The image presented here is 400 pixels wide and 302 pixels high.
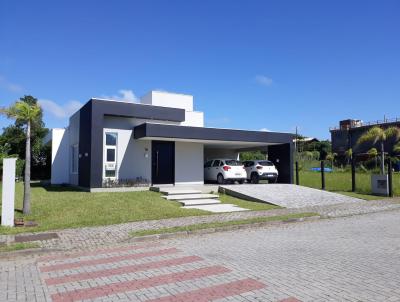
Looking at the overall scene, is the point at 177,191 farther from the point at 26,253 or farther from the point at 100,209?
the point at 26,253

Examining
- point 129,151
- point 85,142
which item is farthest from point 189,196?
point 85,142

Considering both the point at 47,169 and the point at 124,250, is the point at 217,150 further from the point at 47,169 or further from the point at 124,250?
the point at 124,250

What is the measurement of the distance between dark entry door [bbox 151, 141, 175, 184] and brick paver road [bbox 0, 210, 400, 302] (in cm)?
1143

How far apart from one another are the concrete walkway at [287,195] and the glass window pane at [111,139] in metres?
6.30

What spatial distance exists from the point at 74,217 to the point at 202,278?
7.42 metres

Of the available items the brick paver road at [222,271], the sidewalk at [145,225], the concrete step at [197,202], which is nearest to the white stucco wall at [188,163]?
the concrete step at [197,202]

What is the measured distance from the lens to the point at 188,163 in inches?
872

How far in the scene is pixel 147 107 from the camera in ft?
67.5

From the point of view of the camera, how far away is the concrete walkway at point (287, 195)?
1700 cm

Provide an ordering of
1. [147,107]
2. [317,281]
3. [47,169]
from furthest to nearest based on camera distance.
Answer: [47,169]
[147,107]
[317,281]

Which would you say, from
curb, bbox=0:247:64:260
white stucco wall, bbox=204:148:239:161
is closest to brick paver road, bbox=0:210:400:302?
curb, bbox=0:247:64:260

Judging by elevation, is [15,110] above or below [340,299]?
above

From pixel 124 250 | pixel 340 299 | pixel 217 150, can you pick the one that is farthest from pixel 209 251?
pixel 217 150

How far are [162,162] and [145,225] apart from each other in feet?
33.6
